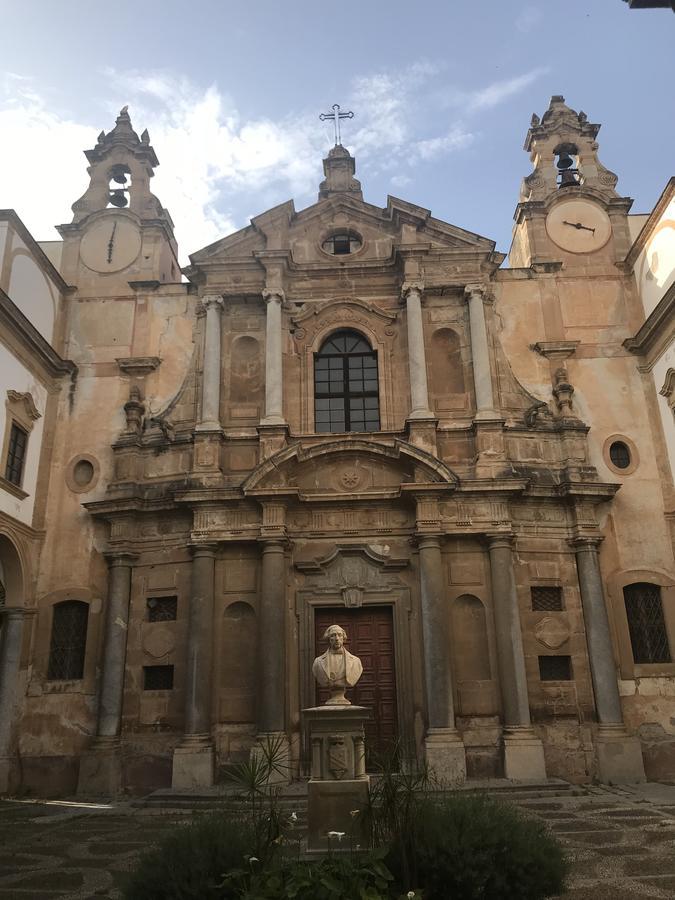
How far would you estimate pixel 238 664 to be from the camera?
14625 millimetres

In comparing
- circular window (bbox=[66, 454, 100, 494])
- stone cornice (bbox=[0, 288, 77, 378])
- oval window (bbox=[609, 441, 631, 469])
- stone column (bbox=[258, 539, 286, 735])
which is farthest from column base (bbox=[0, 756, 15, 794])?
oval window (bbox=[609, 441, 631, 469])

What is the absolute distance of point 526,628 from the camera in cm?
Answer: 1475

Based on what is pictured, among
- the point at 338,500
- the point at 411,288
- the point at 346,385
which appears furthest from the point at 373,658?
the point at 411,288

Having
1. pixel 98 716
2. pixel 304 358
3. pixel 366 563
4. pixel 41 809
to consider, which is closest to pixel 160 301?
pixel 304 358

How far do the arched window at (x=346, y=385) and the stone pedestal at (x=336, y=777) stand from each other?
8.86 meters

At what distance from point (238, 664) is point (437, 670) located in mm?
3767

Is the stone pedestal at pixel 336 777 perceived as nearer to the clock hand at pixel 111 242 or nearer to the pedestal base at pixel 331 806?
the pedestal base at pixel 331 806

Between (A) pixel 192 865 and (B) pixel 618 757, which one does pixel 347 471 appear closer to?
(B) pixel 618 757

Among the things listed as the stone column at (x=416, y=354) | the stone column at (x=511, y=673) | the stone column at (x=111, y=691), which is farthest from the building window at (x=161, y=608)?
the stone column at (x=511, y=673)

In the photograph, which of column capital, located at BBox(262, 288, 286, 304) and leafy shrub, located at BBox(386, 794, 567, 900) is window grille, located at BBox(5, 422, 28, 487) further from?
leafy shrub, located at BBox(386, 794, 567, 900)

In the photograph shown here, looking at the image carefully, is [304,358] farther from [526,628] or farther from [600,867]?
[600,867]

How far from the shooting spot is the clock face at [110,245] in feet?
59.8

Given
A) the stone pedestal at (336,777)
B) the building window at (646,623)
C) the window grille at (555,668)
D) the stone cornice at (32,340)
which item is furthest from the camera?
the building window at (646,623)

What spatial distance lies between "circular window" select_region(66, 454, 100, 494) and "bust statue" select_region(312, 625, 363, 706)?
885 cm
